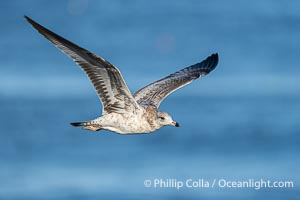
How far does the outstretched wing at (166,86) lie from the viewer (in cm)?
1172

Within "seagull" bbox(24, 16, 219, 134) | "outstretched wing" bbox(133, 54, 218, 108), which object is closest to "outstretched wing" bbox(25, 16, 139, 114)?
"seagull" bbox(24, 16, 219, 134)

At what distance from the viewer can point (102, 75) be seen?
1028 centimetres

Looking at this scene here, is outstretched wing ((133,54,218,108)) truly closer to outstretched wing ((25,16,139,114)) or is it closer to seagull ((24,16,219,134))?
seagull ((24,16,219,134))

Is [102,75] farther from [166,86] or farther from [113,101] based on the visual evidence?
[166,86]

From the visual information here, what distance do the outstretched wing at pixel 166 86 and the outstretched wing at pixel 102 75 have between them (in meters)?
0.85

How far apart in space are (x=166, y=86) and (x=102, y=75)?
74.5 inches

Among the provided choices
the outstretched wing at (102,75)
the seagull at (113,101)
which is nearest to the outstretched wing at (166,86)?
the seagull at (113,101)

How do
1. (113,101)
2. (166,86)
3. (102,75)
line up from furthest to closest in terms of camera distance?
1. (166,86)
2. (113,101)
3. (102,75)

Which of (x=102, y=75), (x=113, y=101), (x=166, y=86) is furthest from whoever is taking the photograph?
(x=166, y=86)

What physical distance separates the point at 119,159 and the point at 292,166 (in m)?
2.97

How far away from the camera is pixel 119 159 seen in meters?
17.5

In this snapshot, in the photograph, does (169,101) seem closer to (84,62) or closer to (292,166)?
(292,166)

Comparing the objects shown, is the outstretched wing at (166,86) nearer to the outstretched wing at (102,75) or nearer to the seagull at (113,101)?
the seagull at (113,101)

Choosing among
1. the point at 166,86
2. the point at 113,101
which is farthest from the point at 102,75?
the point at 166,86
